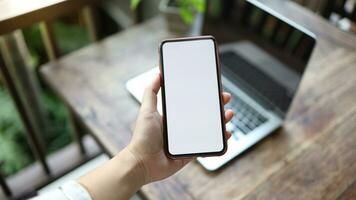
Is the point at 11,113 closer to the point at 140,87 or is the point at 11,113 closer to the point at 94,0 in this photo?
the point at 94,0

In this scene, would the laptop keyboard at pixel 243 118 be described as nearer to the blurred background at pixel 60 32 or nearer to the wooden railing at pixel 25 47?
the blurred background at pixel 60 32

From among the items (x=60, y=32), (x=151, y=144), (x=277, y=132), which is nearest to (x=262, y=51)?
(x=277, y=132)

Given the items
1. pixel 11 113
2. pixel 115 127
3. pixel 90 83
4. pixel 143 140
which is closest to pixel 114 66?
pixel 90 83

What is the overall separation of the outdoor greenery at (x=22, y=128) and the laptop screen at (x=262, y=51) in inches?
34.0

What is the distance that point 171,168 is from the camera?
24.7 inches

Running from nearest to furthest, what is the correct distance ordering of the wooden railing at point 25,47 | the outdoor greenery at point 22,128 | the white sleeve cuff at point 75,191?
the white sleeve cuff at point 75,191, the wooden railing at point 25,47, the outdoor greenery at point 22,128

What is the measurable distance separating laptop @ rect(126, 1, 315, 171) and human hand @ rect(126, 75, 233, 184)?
0.08 meters

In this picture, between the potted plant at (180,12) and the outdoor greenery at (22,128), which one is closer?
the potted plant at (180,12)

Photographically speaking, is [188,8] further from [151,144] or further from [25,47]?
[25,47]

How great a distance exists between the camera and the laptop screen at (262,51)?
649mm

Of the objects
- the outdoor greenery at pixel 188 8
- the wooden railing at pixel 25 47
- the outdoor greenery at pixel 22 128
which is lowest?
the outdoor greenery at pixel 22 128

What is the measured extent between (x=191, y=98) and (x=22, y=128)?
1018 mm

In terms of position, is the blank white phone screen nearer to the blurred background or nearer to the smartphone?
the smartphone

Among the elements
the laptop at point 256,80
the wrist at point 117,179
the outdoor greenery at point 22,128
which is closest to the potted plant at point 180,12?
the laptop at point 256,80
